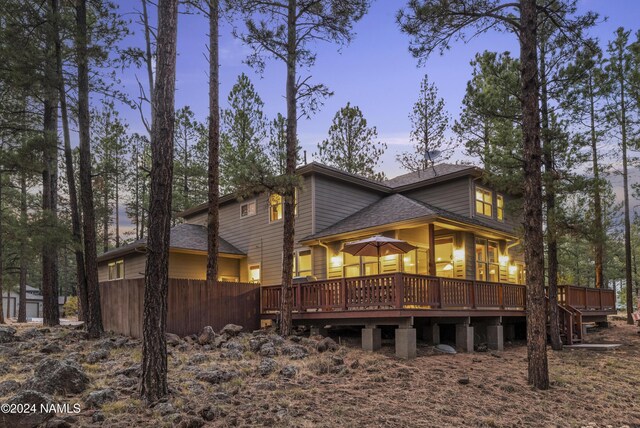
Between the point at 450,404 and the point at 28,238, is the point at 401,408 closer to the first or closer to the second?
the point at 450,404

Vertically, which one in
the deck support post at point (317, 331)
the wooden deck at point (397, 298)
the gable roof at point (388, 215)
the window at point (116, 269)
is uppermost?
the gable roof at point (388, 215)

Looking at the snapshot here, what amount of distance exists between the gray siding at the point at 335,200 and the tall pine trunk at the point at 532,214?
10.1 m

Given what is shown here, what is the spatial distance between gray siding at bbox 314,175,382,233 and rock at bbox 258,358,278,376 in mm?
9835

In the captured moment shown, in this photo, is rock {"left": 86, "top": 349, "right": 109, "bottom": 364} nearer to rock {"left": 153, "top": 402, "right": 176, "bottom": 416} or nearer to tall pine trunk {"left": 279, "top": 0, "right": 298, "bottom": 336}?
rock {"left": 153, "top": 402, "right": 176, "bottom": 416}

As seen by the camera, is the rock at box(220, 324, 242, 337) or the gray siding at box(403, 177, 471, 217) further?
the gray siding at box(403, 177, 471, 217)

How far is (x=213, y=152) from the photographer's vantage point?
14.6 m

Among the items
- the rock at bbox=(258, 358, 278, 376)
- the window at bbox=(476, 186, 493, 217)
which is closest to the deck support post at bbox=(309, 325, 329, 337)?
the rock at bbox=(258, 358, 278, 376)

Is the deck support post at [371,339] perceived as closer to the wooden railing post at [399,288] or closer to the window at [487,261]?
the wooden railing post at [399,288]

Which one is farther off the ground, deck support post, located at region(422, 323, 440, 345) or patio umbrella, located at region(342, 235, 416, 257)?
patio umbrella, located at region(342, 235, 416, 257)

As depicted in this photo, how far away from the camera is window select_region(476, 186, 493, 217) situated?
18.2 metres

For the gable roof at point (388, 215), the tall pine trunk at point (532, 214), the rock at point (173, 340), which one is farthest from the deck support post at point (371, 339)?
the gable roof at point (388, 215)

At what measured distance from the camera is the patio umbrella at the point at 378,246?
13.4m

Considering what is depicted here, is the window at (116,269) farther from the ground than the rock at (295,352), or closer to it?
farther from the ground

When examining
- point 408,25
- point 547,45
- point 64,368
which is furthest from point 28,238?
point 547,45
